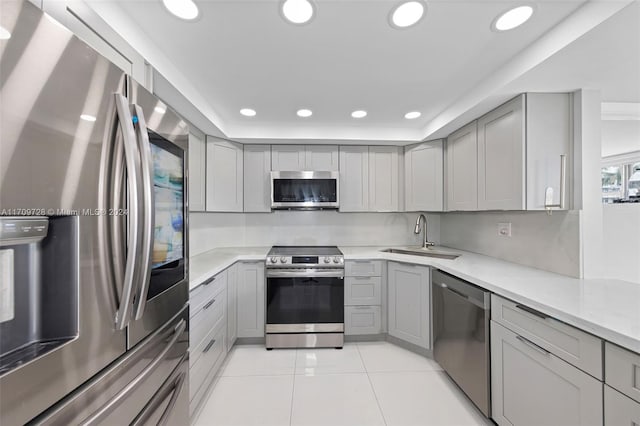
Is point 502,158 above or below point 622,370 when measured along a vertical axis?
above

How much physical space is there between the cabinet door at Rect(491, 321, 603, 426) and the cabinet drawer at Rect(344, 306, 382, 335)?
46.9 inches

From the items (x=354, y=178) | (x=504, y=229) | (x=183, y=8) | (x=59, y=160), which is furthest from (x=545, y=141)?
(x=59, y=160)

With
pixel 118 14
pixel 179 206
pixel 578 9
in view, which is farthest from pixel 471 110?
pixel 118 14

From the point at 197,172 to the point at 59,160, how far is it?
202 cm

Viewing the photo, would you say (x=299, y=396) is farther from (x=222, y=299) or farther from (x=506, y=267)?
(x=506, y=267)

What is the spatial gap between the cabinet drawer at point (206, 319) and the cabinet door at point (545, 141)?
2.37m

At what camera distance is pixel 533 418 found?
129 centimetres

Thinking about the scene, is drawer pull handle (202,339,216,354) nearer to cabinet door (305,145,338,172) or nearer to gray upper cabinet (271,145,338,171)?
gray upper cabinet (271,145,338,171)

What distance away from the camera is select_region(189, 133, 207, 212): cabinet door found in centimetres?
233

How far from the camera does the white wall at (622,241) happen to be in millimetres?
1617

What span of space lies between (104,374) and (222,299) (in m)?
1.61

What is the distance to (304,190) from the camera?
9.80 feet

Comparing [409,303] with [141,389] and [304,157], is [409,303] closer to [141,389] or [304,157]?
[304,157]

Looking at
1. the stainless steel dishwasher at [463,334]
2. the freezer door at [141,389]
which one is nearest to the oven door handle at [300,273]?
the stainless steel dishwasher at [463,334]
